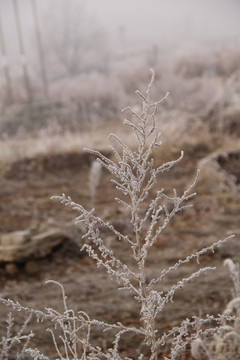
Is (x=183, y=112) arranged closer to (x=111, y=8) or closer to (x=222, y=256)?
(x=222, y=256)

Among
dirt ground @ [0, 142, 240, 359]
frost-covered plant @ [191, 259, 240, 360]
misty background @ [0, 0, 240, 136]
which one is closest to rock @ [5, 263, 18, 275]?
dirt ground @ [0, 142, 240, 359]

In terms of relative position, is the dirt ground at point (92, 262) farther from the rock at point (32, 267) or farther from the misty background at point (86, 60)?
the misty background at point (86, 60)

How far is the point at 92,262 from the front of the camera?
417 centimetres

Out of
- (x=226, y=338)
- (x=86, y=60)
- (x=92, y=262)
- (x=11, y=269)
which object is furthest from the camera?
(x=86, y=60)

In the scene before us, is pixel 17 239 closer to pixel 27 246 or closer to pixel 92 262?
pixel 27 246

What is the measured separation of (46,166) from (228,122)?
3285 mm

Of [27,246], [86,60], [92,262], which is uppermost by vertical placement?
[86,60]

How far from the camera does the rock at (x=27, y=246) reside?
Answer: 4.08 metres

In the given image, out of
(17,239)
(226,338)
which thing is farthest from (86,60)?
(226,338)

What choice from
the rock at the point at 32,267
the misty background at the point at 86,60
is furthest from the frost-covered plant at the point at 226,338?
the misty background at the point at 86,60

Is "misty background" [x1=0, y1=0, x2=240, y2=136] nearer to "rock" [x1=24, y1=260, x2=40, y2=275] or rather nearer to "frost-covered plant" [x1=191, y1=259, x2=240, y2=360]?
"rock" [x1=24, y1=260, x2=40, y2=275]

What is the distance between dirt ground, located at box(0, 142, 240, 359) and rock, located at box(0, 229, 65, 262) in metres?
0.07

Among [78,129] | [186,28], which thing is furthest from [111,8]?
[78,129]

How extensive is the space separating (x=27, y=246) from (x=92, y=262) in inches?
23.0
